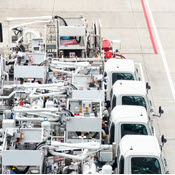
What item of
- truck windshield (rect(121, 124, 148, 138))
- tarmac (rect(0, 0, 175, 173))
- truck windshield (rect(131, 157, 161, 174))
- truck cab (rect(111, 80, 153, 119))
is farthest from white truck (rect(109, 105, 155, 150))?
tarmac (rect(0, 0, 175, 173))

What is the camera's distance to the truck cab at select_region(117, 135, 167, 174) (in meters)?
17.5

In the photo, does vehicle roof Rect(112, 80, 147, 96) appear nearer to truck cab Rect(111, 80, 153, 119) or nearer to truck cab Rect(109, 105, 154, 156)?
truck cab Rect(111, 80, 153, 119)

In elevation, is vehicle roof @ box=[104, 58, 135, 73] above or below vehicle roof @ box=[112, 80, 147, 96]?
above

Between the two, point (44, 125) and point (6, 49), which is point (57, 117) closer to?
point (44, 125)

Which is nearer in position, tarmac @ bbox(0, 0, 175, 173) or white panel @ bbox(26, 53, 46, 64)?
white panel @ bbox(26, 53, 46, 64)

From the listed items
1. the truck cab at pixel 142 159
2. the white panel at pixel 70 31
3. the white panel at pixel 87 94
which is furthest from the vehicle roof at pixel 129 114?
the white panel at pixel 70 31

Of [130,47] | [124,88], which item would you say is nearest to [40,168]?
[124,88]

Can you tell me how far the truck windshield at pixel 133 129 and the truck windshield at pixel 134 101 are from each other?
2.16m

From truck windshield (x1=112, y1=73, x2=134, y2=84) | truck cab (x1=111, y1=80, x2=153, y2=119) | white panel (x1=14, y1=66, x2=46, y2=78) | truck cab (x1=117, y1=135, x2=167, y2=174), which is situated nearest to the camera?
truck cab (x1=117, y1=135, x2=167, y2=174)

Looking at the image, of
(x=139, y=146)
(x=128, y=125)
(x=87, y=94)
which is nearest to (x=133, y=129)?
(x=128, y=125)

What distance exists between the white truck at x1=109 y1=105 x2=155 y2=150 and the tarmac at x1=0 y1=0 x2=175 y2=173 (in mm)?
4991

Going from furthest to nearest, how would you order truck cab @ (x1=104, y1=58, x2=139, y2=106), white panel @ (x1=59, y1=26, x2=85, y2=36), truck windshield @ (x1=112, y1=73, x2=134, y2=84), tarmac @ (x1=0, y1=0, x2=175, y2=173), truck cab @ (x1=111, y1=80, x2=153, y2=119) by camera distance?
tarmac @ (x1=0, y1=0, x2=175, y2=173) → white panel @ (x1=59, y1=26, x2=85, y2=36) → truck windshield @ (x1=112, y1=73, x2=134, y2=84) → truck cab @ (x1=104, y1=58, x2=139, y2=106) → truck cab @ (x1=111, y1=80, x2=153, y2=119)

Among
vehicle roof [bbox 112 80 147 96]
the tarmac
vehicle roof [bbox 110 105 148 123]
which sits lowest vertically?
vehicle roof [bbox 110 105 148 123]

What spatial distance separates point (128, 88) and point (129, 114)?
86.5 inches
